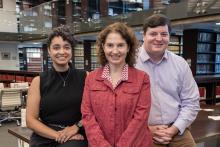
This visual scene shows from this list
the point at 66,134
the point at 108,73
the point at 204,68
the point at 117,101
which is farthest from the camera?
the point at 204,68

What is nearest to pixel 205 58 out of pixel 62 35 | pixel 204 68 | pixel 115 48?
pixel 204 68

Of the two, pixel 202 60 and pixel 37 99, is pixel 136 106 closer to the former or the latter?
pixel 37 99

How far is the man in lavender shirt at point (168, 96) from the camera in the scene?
185cm

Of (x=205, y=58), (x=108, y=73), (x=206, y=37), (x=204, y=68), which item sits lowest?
(x=204, y=68)

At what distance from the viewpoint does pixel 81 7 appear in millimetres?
11234

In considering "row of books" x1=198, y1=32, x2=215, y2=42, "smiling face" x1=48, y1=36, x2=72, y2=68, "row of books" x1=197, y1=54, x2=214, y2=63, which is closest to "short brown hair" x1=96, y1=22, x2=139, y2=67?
"smiling face" x1=48, y1=36, x2=72, y2=68

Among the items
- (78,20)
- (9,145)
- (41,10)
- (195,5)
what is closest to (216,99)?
(195,5)

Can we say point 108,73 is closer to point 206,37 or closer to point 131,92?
point 131,92

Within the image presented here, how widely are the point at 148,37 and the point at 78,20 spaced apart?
9.51 meters

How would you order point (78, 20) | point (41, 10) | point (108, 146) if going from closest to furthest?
point (108, 146) → point (78, 20) → point (41, 10)

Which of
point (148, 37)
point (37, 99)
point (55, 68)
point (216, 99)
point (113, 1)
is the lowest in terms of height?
point (216, 99)

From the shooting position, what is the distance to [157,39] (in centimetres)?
180

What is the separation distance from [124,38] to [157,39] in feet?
0.80

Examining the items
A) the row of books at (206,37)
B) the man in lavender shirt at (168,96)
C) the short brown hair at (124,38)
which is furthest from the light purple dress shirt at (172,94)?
the row of books at (206,37)
